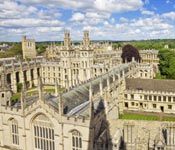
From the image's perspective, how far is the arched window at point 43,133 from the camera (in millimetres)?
27953

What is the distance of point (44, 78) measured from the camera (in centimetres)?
8344

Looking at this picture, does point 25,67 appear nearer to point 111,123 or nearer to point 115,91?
point 115,91

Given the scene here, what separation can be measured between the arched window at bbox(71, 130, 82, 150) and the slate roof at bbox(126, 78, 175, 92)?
28800mm

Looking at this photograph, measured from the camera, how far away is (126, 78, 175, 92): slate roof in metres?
50.6

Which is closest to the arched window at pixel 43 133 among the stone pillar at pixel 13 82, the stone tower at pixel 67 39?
the stone tower at pixel 67 39

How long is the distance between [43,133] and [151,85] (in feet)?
104

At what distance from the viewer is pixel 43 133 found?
28688 millimetres

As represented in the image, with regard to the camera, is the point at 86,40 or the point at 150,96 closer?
the point at 150,96

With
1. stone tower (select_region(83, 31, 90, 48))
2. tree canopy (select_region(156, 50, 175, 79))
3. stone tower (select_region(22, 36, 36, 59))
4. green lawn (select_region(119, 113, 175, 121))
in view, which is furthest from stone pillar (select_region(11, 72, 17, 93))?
tree canopy (select_region(156, 50, 175, 79))

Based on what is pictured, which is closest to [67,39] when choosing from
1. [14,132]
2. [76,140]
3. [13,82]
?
[13,82]

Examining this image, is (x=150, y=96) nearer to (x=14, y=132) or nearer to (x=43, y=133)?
(x=43, y=133)

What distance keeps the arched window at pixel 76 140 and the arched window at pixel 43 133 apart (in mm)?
2938

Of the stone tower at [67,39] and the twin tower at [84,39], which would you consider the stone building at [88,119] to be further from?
the stone tower at [67,39]

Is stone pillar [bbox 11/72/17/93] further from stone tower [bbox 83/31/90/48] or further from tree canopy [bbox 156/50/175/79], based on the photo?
tree canopy [bbox 156/50/175/79]
